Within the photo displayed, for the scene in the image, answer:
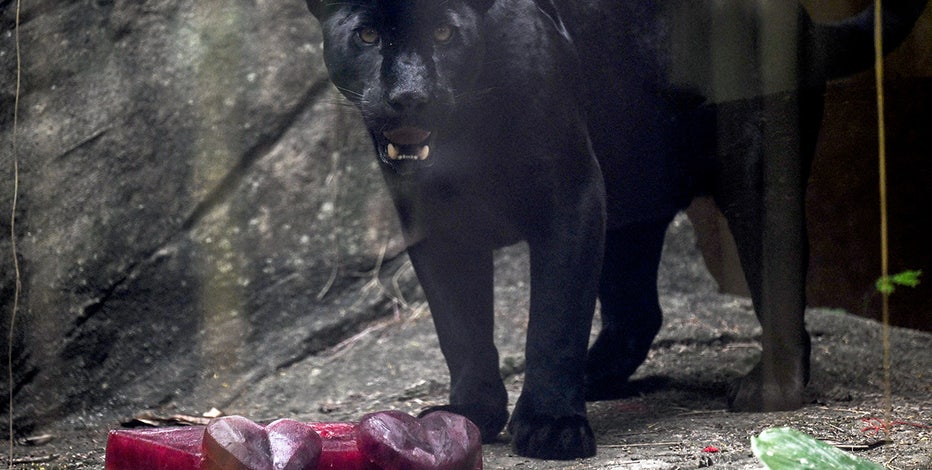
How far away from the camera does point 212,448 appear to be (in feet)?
5.46

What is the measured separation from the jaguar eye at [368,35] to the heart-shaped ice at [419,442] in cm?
81

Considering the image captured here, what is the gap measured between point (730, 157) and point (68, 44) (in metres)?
1.94

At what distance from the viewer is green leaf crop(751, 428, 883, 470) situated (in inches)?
49.1

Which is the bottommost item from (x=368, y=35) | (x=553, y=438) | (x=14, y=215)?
(x=553, y=438)

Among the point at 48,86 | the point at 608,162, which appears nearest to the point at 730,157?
the point at 608,162

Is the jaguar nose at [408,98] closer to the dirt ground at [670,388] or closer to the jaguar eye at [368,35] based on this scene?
the jaguar eye at [368,35]

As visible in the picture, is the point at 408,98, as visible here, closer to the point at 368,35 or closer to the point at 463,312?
the point at 368,35

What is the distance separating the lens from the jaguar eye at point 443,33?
7.23 feet

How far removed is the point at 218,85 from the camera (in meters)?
3.42

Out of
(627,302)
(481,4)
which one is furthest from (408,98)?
(627,302)

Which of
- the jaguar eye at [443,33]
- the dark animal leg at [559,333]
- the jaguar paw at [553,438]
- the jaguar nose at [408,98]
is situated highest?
the jaguar eye at [443,33]

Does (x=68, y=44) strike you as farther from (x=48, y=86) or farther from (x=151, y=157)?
(x=151, y=157)

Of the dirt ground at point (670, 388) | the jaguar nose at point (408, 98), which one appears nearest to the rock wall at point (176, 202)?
the dirt ground at point (670, 388)

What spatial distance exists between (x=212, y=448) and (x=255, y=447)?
0.07m
